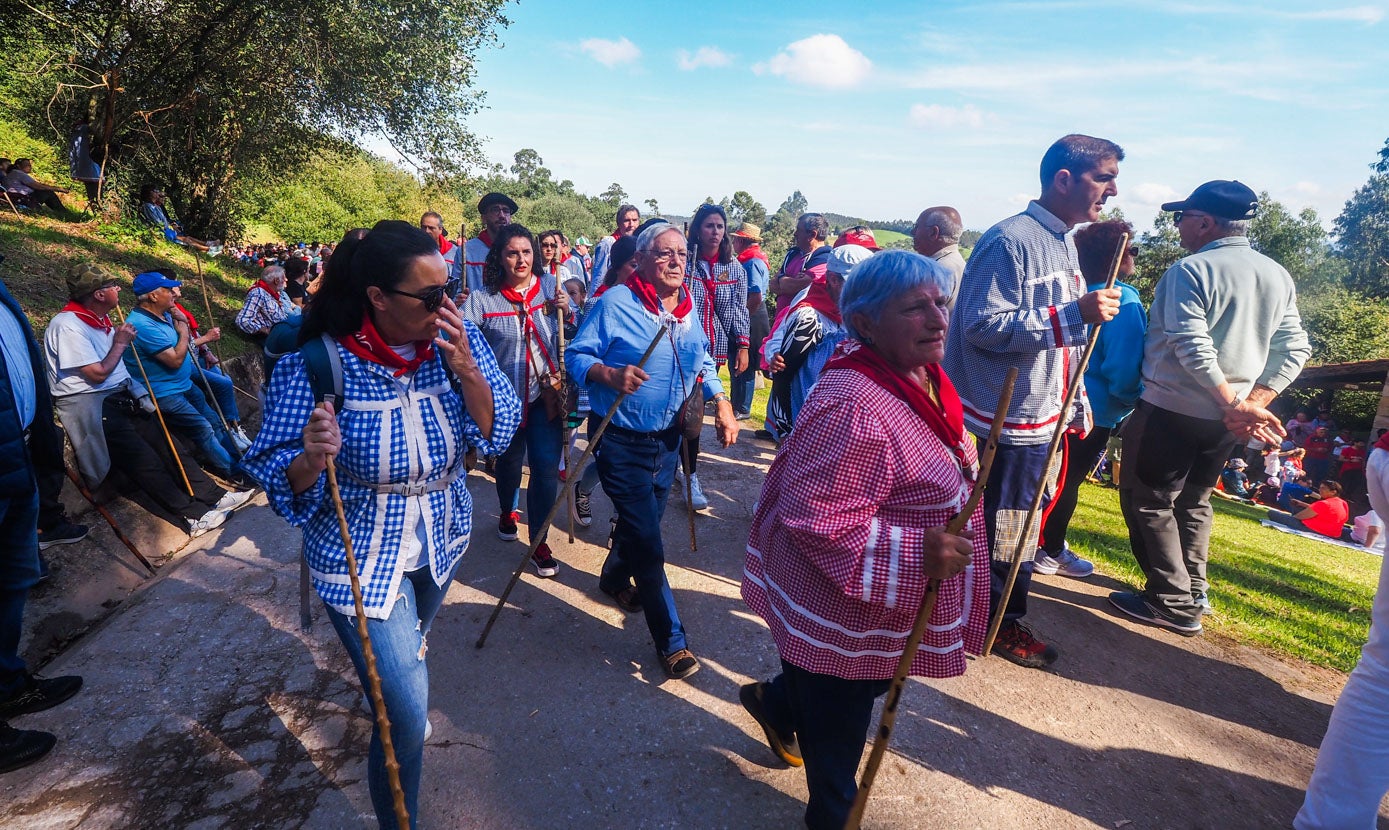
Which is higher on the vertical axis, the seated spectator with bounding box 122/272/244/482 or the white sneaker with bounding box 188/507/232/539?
the seated spectator with bounding box 122/272/244/482

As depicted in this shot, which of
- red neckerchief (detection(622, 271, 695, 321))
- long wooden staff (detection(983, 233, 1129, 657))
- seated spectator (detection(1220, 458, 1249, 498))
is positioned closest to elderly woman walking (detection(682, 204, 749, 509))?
red neckerchief (detection(622, 271, 695, 321))

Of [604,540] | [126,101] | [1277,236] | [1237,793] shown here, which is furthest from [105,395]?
[1277,236]

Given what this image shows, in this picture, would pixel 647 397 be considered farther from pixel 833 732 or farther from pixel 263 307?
pixel 263 307

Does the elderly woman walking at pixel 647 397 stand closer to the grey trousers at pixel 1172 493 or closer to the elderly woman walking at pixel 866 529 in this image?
the elderly woman walking at pixel 866 529

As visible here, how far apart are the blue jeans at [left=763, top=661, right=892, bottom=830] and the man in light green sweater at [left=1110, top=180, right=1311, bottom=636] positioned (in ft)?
9.17

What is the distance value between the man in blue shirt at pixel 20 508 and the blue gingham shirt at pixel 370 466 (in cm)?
177

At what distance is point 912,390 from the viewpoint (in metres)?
1.92

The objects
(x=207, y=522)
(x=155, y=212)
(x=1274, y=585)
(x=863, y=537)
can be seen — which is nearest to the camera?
(x=863, y=537)

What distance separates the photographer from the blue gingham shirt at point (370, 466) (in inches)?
76.5

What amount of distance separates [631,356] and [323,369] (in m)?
1.66

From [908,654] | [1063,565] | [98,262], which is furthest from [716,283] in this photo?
[98,262]

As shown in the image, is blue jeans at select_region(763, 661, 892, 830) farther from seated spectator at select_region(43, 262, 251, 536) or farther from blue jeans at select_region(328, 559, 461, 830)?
seated spectator at select_region(43, 262, 251, 536)

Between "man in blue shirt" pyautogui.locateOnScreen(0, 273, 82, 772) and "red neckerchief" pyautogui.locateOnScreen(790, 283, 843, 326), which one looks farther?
"red neckerchief" pyautogui.locateOnScreen(790, 283, 843, 326)

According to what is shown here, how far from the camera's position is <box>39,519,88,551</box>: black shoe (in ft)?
14.2
